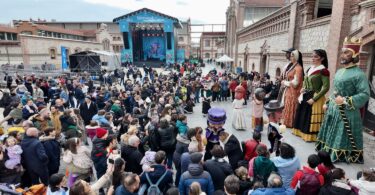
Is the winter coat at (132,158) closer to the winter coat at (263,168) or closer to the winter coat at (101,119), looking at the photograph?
the winter coat at (263,168)

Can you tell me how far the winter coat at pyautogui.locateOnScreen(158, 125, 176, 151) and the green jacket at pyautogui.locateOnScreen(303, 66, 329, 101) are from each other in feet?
12.4

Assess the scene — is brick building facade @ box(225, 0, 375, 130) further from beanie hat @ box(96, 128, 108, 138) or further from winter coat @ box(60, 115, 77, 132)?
winter coat @ box(60, 115, 77, 132)

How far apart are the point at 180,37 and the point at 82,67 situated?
35.3m

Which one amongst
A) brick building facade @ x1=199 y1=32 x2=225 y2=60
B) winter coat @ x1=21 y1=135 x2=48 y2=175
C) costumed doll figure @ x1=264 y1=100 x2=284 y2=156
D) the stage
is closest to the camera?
winter coat @ x1=21 y1=135 x2=48 y2=175

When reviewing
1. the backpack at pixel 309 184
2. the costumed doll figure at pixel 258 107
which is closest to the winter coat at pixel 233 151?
the backpack at pixel 309 184

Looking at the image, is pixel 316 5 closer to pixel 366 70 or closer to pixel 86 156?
pixel 366 70

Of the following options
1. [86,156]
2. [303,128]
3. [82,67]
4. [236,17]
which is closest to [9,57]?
[82,67]

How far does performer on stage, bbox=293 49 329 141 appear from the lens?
597 cm

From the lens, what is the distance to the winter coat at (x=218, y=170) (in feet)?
12.1

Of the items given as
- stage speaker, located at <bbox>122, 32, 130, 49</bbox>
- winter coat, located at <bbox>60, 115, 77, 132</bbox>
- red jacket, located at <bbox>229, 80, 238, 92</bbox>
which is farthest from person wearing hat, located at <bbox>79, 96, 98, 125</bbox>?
stage speaker, located at <bbox>122, 32, 130, 49</bbox>

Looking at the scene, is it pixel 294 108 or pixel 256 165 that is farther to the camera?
pixel 294 108

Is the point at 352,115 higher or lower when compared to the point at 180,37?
lower

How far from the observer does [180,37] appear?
57062mm

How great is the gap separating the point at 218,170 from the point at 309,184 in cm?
126
